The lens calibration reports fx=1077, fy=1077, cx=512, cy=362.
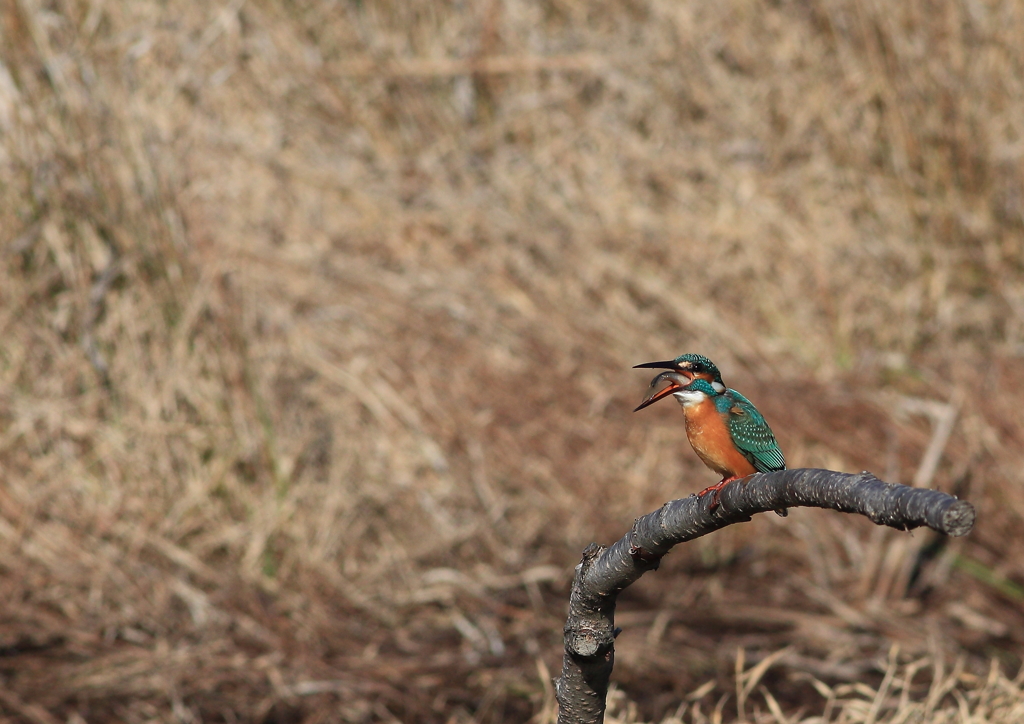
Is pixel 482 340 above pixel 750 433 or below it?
below

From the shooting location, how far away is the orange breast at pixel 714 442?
181 cm

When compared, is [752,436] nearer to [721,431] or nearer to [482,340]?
[721,431]

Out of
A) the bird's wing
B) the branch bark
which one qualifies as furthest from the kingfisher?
the branch bark

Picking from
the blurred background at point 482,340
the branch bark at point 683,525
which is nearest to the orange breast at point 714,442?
the branch bark at point 683,525

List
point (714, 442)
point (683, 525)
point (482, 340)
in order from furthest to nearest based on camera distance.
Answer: point (482, 340), point (714, 442), point (683, 525)

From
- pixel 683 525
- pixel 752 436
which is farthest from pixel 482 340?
pixel 683 525

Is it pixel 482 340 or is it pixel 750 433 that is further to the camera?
pixel 482 340

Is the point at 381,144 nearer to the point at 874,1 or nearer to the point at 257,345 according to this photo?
the point at 257,345

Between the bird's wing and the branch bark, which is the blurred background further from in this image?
the bird's wing

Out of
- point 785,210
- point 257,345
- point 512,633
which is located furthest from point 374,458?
point 785,210

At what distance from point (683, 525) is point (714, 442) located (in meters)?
0.25

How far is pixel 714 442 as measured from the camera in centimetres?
182

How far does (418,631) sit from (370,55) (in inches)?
160

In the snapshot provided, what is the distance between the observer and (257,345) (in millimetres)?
5176
